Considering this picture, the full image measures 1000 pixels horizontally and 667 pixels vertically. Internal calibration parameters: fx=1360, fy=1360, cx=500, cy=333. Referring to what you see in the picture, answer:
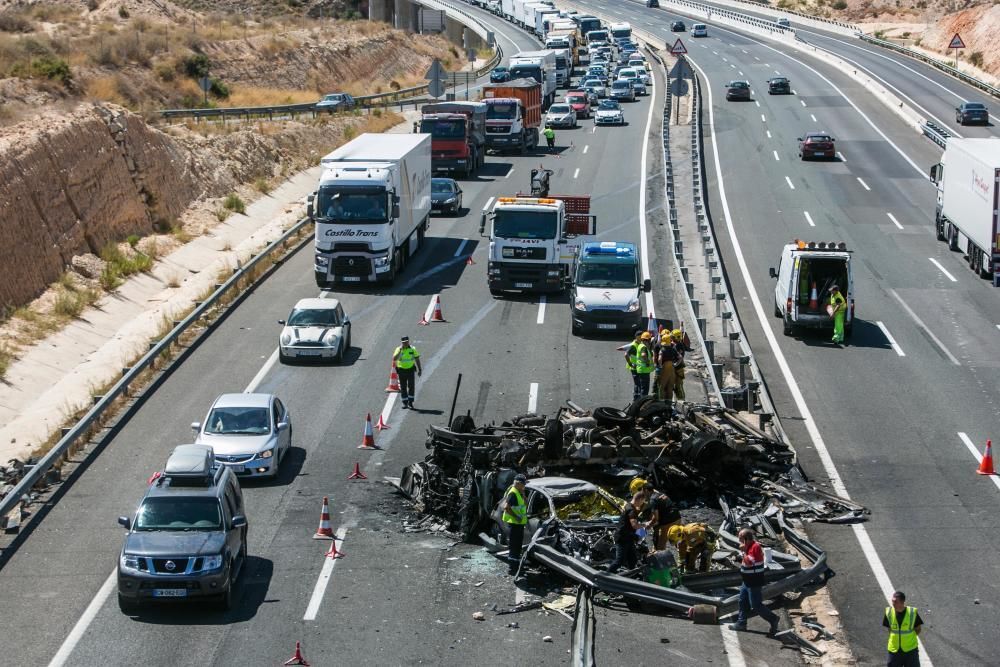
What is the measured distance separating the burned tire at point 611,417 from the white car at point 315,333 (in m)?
9.77

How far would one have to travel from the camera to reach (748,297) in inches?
1507

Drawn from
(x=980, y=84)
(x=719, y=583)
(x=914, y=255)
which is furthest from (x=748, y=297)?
(x=980, y=84)

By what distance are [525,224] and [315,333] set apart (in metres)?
8.54

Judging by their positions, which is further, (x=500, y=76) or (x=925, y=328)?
(x=500, y=76)

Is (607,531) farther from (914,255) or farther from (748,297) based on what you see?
(914,255)

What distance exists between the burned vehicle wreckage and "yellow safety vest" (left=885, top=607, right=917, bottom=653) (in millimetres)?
2907

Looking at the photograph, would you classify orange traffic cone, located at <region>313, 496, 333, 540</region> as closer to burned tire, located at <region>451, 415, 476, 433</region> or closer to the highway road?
burned tire, located at <region>451, 415, 476, 433</region>

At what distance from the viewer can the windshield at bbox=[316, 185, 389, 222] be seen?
38.6 m

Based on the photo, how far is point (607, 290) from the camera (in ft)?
114

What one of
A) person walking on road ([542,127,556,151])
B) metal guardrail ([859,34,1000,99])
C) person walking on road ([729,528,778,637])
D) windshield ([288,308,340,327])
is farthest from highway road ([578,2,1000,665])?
metal guardrail ([859,34,1000,99])

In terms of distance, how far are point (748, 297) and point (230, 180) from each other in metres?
25.5

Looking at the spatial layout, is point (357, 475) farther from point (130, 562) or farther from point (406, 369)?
point (130, 562)

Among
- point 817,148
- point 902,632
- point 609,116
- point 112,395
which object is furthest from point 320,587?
point 609,116

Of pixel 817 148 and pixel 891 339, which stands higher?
pixel 891 339
